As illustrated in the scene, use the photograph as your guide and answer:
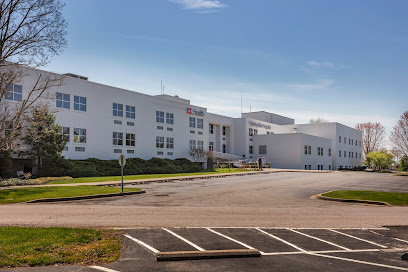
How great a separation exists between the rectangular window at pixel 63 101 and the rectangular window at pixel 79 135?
2.41 meters

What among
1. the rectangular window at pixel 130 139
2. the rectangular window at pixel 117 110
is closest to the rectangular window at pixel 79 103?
the rectangular window at pixel 117 110

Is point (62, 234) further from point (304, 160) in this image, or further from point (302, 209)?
point (304, 160)

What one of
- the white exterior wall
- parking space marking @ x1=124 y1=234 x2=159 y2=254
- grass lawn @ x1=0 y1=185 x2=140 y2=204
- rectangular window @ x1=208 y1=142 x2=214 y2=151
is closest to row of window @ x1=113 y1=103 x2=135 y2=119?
grass lawn @ x1=0 y1=185 x2=140 y2=204

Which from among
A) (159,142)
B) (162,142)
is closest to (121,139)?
(159,142)

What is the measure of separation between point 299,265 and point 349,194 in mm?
13749

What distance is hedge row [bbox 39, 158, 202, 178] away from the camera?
2933 centimetres

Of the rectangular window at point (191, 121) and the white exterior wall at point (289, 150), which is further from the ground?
the rectangular window at point (191, 121)

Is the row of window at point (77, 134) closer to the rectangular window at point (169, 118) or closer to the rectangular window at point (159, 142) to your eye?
the rectangular window at point (159, 142)

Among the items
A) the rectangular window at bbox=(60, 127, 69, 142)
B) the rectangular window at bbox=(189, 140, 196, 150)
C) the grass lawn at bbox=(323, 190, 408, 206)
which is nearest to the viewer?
the grass lawn at bbox=(323, 190, 408, 206)

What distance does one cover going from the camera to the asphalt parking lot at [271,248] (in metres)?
6.49

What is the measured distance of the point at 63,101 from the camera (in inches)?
1264

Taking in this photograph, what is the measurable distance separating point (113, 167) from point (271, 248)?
28.2 meters

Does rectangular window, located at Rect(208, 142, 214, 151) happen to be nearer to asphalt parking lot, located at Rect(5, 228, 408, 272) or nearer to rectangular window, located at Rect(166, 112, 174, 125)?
rectangular window, located at Rect(166, 112, 174, 125)

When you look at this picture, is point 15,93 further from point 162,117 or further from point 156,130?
point 162,117
